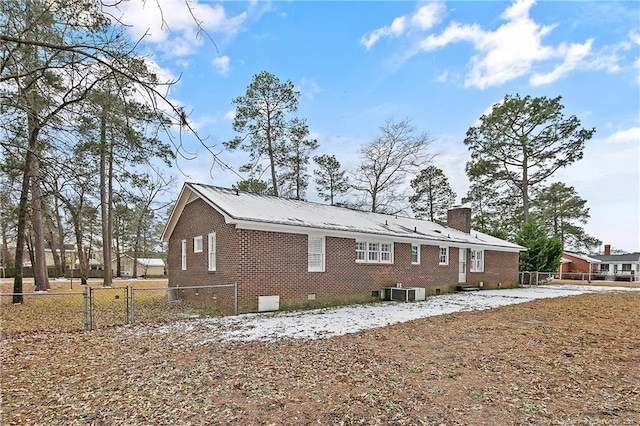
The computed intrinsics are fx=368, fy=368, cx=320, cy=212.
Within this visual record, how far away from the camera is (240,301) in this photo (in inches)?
436

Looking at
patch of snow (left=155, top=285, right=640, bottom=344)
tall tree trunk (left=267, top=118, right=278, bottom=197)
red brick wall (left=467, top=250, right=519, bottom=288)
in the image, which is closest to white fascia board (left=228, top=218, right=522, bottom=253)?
red brick wall (left=467, top=250, right=519, bottom=288)

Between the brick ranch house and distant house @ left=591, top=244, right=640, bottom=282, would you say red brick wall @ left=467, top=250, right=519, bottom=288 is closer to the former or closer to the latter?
the brick ranch house

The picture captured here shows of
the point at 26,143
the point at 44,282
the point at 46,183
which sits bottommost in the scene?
the point at 44,282

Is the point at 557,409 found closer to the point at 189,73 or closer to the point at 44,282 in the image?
the point at 189,73

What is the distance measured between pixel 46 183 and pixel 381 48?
11307mm

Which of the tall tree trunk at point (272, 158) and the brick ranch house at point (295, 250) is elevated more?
the tall tree trunk at point (272, 158)

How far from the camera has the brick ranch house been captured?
11.4 meters

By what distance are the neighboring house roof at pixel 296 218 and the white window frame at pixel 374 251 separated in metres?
0.42

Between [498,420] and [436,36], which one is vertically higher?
[436,36]

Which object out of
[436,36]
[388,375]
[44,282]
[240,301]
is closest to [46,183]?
[388,375]

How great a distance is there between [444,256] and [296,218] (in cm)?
955

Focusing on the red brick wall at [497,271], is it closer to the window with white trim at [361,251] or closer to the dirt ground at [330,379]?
the window with white trim at [361,251]

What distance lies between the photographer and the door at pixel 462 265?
65.7ft

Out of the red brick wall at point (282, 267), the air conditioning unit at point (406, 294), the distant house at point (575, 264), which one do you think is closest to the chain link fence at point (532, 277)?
the red brick wall at point (282, 267)
